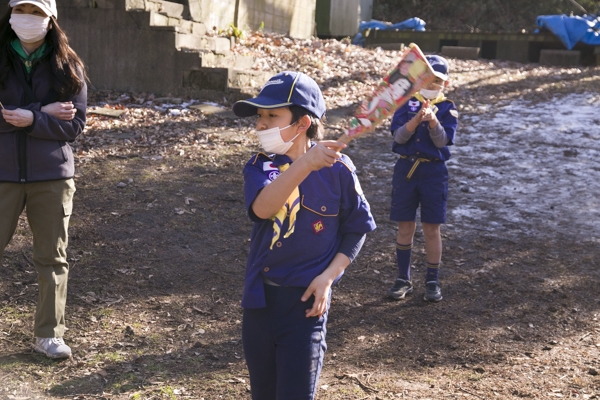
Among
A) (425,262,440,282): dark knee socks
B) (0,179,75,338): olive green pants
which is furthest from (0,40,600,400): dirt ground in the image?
(0,179,75,338): olive green pants

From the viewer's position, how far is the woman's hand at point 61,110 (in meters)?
4.10

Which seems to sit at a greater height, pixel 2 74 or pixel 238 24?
pixel 238 24

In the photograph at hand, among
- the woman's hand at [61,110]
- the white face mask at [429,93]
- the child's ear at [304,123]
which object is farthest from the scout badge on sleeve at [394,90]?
the white face mask at [429,93]

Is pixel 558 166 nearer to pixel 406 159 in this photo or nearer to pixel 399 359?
pixel 406 159

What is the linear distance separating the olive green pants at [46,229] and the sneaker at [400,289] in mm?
2634

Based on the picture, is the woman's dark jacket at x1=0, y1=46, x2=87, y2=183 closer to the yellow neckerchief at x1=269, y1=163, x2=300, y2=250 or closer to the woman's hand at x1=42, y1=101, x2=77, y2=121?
the woman's hand at x1=42, y1=101, x2=77, y2=121

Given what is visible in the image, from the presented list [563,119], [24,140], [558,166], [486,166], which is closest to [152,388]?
[24,140]

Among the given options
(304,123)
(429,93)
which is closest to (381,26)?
(429,93)

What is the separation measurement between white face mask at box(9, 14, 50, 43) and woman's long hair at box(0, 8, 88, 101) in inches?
2.8

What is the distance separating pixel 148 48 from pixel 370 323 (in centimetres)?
803

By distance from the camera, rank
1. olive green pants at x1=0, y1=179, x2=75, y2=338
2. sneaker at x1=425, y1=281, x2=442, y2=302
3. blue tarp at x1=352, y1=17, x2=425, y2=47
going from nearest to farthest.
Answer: olive green pants at x1=0, y1=179, x2=75, y2=338 < sneaker at x1=425, y1=281, x2=442, y2=302 < blue tarp at x1=352, y1=17, x2=425, y2=47

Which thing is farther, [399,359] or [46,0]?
[399,359]

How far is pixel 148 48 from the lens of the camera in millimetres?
11750

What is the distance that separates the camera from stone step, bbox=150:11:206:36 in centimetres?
1173
